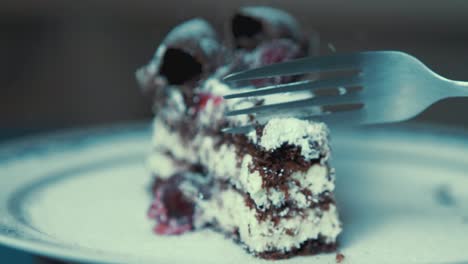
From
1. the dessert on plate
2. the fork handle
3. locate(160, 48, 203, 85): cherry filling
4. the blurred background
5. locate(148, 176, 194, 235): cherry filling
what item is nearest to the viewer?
the fork handle

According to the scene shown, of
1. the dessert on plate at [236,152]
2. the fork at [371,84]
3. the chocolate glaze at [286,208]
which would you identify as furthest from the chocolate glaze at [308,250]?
the fork at [371,84]

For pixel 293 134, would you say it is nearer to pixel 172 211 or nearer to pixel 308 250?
pixel 308 250

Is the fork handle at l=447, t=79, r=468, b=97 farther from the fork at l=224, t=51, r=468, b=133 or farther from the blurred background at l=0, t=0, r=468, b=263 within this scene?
the blurred background at l=0, t=0, r=468, b=263

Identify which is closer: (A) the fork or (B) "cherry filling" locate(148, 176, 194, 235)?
(A) the fork

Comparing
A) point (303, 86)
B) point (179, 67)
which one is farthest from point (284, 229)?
point (179, 67)

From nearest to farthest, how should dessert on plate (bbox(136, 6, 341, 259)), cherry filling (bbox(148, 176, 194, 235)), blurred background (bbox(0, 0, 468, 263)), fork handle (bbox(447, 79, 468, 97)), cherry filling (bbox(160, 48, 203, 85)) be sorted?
fork handle (bbox(447, 79, 468, 97))
dessert on plate (bbox(136, 6, 341, 259))
cherry filling (bbox(148, 176, 194, 235))
cherry filling (bbox(160, 48, 203, 85))
blurred background (bbox(0, 0, 468, 263))

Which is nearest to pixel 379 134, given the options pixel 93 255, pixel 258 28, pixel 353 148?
pixel 353 148

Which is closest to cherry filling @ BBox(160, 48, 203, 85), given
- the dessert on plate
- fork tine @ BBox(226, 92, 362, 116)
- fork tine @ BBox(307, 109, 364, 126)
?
the dessert on plate
